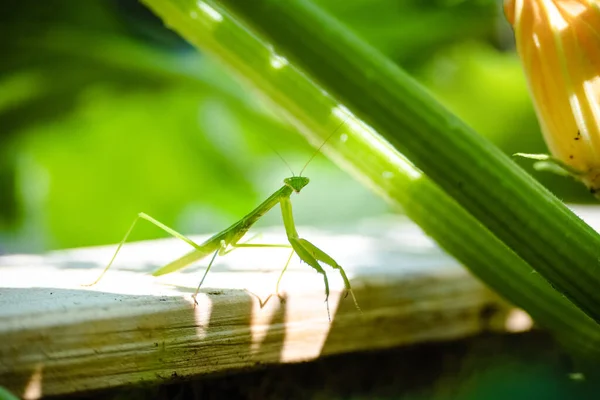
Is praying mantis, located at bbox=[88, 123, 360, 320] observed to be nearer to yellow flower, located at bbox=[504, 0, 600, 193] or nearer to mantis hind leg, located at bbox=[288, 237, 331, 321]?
mantis hind leg, located at bbox=[288, 237, 331, 321]

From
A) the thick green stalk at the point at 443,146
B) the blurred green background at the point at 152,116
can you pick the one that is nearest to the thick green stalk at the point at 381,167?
the thick green stalk at the point at 443,146

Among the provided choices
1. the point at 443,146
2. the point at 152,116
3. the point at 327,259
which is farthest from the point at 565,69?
the point at 152,116

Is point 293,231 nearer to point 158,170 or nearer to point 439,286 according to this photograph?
→ point 439,286

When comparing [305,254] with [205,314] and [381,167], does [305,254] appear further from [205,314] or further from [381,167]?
[205,314]

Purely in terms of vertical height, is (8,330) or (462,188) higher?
(462,188)

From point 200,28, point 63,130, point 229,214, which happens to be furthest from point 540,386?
point 63,130

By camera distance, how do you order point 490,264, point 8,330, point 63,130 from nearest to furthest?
point 8,330 → point 490,264 → point 63,130

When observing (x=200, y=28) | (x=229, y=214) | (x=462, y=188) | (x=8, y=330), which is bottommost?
(x=8, y=330)
